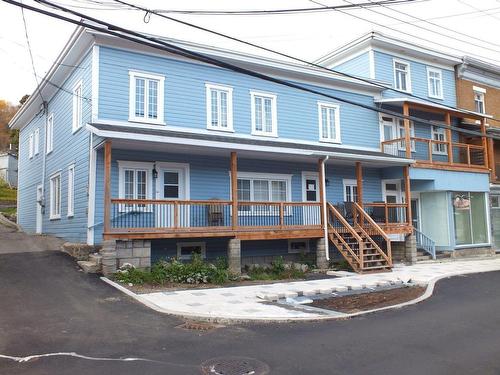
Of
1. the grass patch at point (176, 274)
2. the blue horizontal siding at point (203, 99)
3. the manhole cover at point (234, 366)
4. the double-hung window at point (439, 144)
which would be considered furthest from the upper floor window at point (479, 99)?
the manhole cover at point (234, 366)

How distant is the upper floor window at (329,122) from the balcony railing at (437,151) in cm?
257

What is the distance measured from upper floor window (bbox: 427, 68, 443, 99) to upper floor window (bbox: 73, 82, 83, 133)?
1649cm

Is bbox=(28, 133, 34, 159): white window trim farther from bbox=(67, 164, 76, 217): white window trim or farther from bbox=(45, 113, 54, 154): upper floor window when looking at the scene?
bbox=(67, 164, 76, 217): white window trim

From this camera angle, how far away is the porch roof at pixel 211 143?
43.4 ft

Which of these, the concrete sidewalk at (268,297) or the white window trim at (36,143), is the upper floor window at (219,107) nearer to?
the concrete sidewalk at (268,297)

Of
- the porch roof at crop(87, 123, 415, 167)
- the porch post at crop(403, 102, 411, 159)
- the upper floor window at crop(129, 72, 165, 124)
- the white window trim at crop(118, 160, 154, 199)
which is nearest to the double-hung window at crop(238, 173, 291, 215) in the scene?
the porch roof at crop(87, 123, 415, 167)

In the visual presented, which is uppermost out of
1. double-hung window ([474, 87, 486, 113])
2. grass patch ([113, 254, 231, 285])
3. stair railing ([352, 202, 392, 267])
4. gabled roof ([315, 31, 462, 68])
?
gabled roof ([315, 31, 462, 68])

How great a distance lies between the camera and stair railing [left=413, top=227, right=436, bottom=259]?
66.5 feet

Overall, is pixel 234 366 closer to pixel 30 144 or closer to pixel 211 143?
pixel 211 143

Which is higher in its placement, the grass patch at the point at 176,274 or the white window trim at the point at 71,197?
the white window trim at the point at 71,197

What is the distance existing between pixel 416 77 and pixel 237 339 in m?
19.4

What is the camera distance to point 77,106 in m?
16.7

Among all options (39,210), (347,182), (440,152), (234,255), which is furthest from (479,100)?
(39,210)

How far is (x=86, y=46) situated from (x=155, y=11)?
23.4ft
